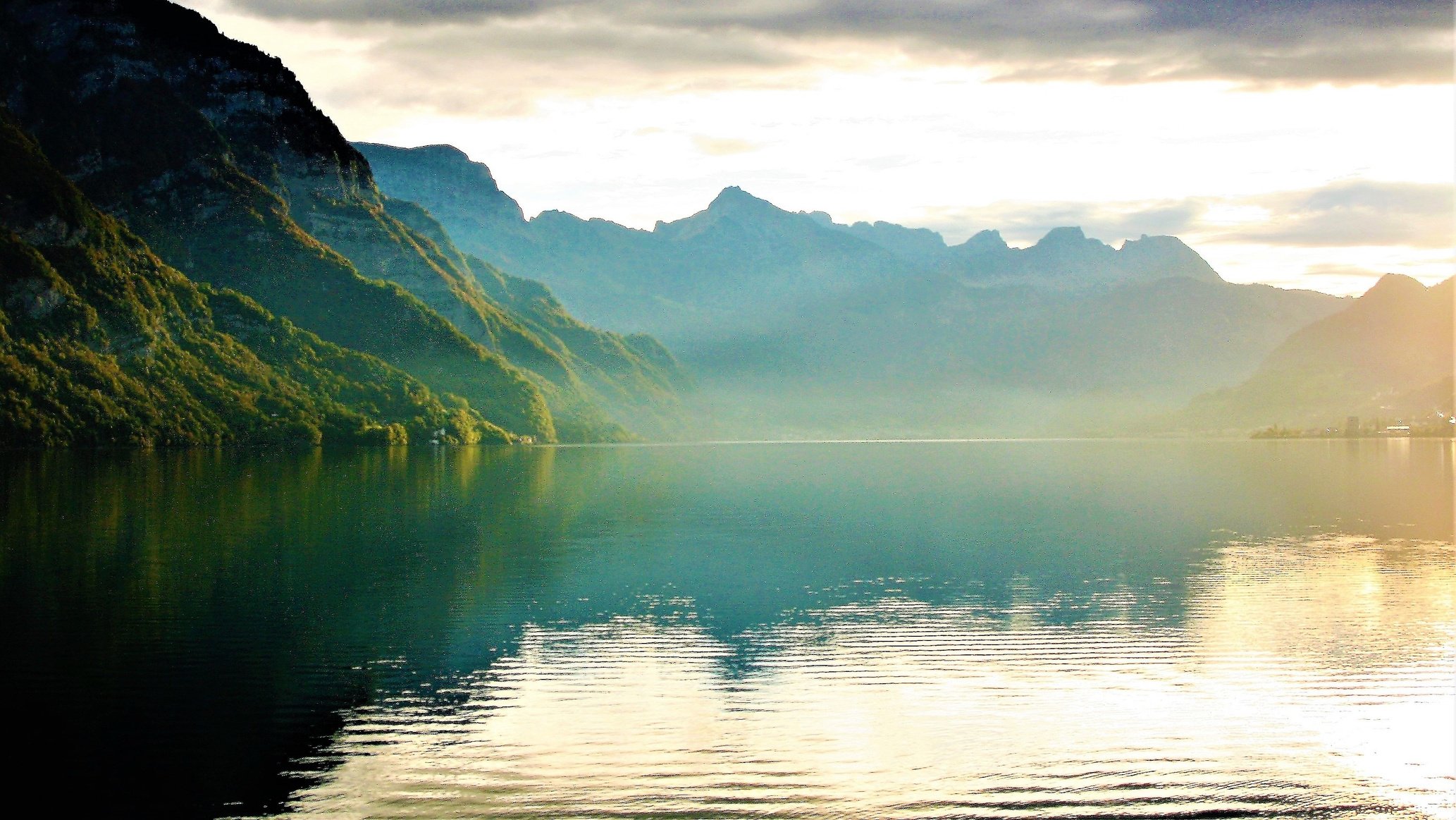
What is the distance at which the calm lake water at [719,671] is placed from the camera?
92.5 feet

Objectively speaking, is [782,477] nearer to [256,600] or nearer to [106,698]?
[256,600]

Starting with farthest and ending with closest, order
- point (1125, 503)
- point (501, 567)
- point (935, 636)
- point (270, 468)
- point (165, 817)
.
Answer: point (270, 468), point (1125, 503), point (501, 567), point (935, 636), point (165, 817)

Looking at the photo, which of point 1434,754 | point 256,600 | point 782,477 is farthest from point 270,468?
point 1434,754

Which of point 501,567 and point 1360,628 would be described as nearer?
point 1360,628

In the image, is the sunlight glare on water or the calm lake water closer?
the sunlight glare on water

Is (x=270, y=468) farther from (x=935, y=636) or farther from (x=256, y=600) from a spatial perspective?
(x=935, y=636)

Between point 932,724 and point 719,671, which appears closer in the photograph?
point 932,724

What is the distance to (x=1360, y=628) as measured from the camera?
48.3 m

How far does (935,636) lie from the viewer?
46.5 m

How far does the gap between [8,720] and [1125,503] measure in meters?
106

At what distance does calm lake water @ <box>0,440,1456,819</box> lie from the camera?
2819cm

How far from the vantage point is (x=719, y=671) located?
4019 centimetres

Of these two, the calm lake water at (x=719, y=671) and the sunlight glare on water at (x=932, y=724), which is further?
the calm lake water at (x=719, y=671)

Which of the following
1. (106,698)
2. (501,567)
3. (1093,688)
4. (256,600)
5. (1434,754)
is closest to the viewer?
(1434,754)
